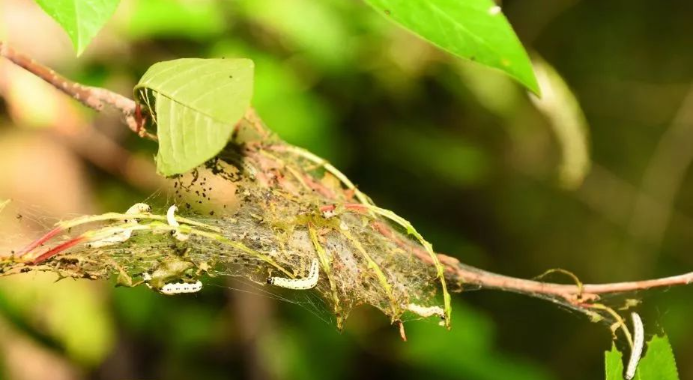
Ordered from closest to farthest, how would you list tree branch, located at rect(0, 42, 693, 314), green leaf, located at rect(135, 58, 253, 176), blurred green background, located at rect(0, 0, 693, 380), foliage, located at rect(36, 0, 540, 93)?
green leaf, located at rect(135, 58, 253, 176) < foliage, located at rect(36, 0, 540, 93) < tree branch, located at rect(0, 42, 693, 314) < blurred green background, located at rect(0, 0, 693, 380)

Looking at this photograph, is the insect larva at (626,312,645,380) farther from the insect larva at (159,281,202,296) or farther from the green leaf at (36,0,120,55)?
the green leaf at (36,0,120,55)

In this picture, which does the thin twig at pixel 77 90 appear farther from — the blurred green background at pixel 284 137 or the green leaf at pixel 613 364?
the green leaf at pixel 613 364

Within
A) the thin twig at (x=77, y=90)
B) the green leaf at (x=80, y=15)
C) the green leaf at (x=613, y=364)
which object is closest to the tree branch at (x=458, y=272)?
the thin twig at (x=77, y=90)

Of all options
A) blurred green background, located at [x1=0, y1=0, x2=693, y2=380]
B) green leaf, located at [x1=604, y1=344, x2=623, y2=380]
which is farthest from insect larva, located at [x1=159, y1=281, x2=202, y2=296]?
green leaf, located at [x1=604, y1=344, x2=623, y2=380]

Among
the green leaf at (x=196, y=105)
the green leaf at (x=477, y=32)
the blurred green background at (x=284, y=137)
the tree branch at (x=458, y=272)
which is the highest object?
the green leaf at (x=477, y=32)

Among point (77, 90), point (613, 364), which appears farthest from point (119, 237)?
point (613, 364)
